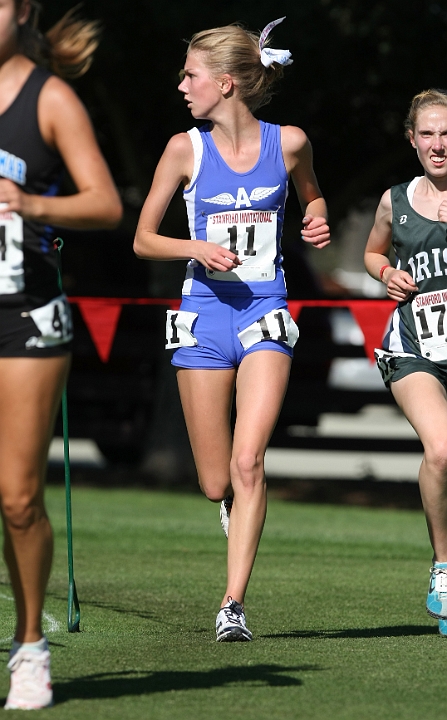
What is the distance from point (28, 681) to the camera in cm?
395

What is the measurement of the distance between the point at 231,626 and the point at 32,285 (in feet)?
6.35

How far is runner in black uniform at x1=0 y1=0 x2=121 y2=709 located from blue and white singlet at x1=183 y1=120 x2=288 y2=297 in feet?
5.24

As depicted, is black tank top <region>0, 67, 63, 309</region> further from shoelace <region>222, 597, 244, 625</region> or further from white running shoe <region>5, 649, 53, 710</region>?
shoelace <region>222, 597, 244, 625</region>

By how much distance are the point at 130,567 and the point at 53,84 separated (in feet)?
16.0

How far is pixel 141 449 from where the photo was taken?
1680cm

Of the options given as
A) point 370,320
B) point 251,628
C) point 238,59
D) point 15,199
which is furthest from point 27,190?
point 370,320

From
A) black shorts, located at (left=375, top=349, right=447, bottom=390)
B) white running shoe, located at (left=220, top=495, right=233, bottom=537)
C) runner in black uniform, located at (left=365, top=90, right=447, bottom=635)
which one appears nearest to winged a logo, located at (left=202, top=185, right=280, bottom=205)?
runner in black uniform, located at (left=365, top=90, right=447, bottom=635)

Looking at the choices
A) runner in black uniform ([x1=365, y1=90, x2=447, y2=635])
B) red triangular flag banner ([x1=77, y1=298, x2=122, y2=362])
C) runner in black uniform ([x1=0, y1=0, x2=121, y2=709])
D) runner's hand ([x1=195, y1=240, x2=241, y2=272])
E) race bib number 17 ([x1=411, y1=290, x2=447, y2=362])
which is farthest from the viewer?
red triangular flag banner ([x1=77, y1=298, x2=122, y2=362])

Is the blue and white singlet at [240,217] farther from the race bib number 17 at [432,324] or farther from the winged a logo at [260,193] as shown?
the race bib number 17 at [432,324]

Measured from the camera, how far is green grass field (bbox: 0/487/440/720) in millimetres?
4215

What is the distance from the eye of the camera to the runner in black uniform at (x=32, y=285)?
12.6ft

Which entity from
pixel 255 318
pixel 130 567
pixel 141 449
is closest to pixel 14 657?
pixel 255 318

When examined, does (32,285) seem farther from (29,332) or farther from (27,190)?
(27,190)

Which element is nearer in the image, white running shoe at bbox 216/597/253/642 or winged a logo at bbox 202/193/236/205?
white running shoe at bbox 216/597/253/642
